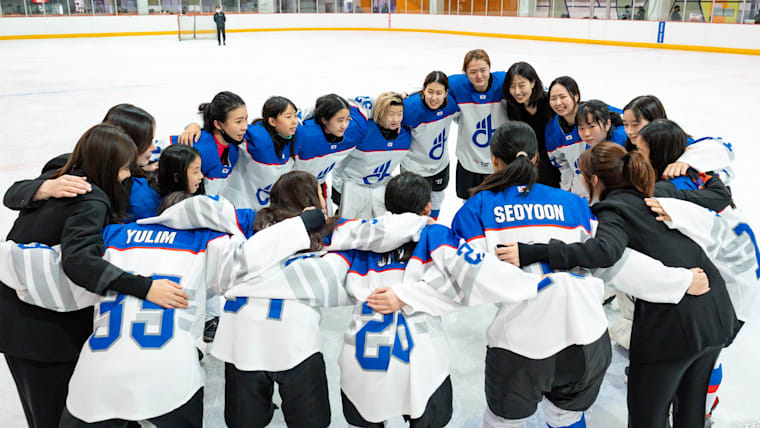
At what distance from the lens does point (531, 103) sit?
3580 millimetres

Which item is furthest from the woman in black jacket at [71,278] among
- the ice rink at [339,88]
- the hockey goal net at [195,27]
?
the hockey goal net at [195,27]

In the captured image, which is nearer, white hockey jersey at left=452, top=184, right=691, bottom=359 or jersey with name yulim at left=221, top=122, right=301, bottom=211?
white hockey jersey at left=452, top=184, right=691, bottom=359

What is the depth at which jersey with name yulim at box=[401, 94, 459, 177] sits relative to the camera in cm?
370

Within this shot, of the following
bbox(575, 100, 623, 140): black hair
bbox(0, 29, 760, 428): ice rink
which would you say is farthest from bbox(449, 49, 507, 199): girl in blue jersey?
bbox(575, 100, 623, 140): black hair

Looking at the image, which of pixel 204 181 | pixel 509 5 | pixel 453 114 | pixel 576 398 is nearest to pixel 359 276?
pixel 576 398

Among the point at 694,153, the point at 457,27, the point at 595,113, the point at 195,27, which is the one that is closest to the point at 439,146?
the point at 595,113

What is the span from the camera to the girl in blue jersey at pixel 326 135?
3.26 m

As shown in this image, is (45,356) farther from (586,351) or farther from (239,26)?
(239,26)

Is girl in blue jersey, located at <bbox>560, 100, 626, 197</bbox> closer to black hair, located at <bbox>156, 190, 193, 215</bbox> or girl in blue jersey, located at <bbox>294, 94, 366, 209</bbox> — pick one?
girl in blue jersey, located at <bbox>294, 94, 366, 209</bbox>

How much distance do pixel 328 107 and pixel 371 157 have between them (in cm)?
55

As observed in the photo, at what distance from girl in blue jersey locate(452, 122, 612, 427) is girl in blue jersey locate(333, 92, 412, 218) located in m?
1.55

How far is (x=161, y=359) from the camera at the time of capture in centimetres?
172

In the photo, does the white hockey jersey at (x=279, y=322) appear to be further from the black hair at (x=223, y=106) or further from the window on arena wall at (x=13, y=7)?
the window on arena wall at (x=13, y=7)

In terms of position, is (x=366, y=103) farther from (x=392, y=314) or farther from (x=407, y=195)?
(x=392, y=314)
